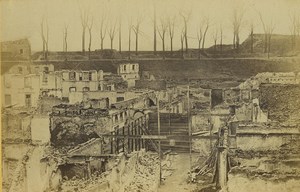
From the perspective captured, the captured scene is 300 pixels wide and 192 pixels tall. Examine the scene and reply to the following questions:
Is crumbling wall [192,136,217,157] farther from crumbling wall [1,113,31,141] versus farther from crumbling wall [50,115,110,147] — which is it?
crumbling wall [1,113,31,141]

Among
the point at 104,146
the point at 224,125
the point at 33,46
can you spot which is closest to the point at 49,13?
the point at 33,46

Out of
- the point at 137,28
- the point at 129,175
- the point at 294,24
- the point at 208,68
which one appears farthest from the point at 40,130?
the point at 294,24

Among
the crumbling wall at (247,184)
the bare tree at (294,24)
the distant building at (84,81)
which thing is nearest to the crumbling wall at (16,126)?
the distant building at (84,81)

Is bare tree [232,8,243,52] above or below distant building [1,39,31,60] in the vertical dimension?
above

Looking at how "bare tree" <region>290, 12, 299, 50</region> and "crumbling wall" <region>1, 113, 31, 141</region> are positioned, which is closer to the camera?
"bare tree" <region>290, 12, 299, 50</region>

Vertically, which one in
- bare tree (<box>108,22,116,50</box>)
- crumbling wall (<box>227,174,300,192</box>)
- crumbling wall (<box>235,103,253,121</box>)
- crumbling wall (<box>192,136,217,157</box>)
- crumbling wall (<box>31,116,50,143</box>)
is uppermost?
bare tree (<box>108,22,116,50</box>)

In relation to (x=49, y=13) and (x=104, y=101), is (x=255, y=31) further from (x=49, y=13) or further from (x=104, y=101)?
(x=49, y=13)

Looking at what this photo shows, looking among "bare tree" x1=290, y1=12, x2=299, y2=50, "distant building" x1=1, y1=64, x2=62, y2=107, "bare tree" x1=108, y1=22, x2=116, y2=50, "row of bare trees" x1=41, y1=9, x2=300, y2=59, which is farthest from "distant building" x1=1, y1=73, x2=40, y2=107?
"bare tree" x1=290, y1=12, x2=299, y2=50

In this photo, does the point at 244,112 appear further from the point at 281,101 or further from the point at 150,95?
the point at 150,95
